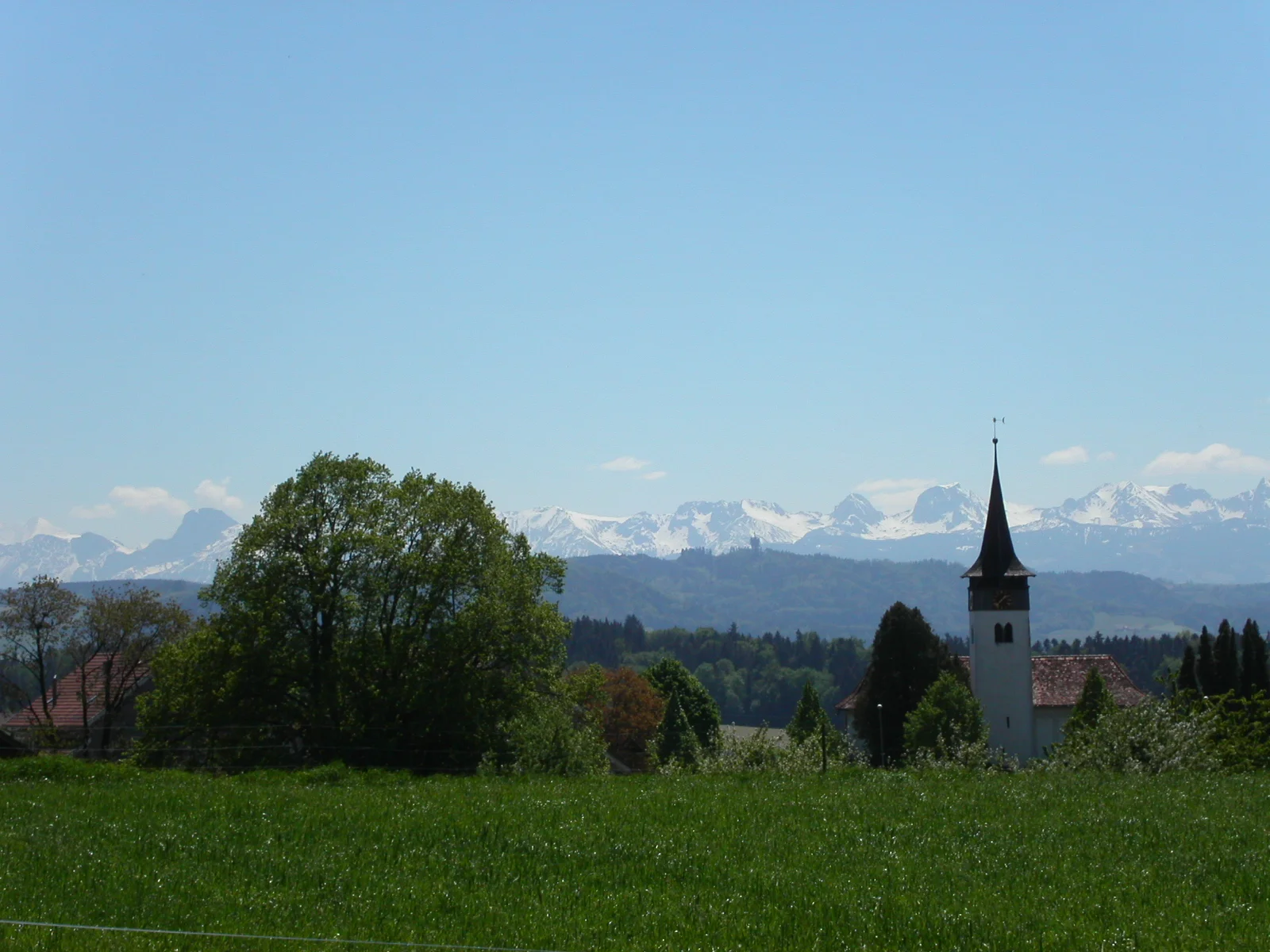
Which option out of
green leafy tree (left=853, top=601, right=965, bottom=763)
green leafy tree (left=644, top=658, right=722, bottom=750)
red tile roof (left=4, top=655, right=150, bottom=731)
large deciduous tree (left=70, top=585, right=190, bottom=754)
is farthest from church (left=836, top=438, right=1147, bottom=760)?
red tile roof (left=4, top=655, right=150, bottom=731)

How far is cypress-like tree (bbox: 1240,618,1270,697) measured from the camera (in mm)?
55781

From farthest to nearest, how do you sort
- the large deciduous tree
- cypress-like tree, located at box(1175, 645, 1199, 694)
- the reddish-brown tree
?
the reddish-brown tree < cypress-like tree, located at box(1175, 645, 1199, 694) < the large deciduous tree

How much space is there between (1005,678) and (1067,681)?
9.60m

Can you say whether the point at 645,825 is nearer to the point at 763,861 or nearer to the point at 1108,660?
the point at 763,861

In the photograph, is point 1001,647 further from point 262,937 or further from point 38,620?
point 262,937

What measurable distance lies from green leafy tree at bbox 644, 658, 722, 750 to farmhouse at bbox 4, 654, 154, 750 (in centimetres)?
4182

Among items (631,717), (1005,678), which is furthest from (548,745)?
(631,717)

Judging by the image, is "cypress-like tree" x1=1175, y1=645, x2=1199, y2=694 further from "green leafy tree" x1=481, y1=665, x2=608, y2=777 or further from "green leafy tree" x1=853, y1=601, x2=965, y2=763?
"green leafy tree" x1=481, y1=665, x2=608, y2=777

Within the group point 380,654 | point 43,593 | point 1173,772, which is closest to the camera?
point 1173,772

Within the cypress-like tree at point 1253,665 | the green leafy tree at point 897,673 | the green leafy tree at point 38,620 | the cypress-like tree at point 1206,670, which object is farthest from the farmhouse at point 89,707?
the cypress-like tree at point 1206,670

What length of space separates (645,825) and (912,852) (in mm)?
3544

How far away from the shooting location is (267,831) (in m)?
15.1

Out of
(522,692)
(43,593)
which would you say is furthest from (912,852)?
(43,593)

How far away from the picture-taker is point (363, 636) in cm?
3653
